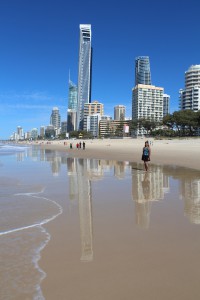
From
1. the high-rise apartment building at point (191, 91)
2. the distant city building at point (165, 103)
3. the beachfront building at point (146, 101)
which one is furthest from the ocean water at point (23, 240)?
the distant city building at point (165, 103)

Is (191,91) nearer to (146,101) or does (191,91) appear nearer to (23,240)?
(146,101)

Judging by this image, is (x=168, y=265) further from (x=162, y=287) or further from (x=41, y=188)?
(x=41, y=188)

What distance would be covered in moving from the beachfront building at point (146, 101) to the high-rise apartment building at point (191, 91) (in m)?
23.7

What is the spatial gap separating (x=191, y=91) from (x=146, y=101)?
35.3m

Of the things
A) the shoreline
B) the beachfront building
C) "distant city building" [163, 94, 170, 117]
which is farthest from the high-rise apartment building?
the shoreline

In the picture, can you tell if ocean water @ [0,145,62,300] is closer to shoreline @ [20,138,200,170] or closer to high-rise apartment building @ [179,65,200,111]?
shoreline @ [20,138,200,170]

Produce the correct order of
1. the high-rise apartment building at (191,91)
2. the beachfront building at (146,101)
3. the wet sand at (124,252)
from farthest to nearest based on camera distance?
1. the beachfront building at (146,101)
2. the high-rise apartment building at (191,91)
3. the wet sand at (124,252)

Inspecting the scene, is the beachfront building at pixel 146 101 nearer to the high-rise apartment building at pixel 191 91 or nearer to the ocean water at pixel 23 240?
the high-rise apartment building at pixel 191 91

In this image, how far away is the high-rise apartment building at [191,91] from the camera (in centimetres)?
13700

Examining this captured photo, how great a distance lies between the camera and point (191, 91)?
13950 cm

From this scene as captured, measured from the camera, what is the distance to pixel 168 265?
14.0ft

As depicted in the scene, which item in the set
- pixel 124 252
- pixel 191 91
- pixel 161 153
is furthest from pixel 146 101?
pixel 124 252

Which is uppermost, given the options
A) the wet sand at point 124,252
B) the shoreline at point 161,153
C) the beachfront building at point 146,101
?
the beachfront building at point 146,101

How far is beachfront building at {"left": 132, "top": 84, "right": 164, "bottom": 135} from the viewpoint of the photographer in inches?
6732
